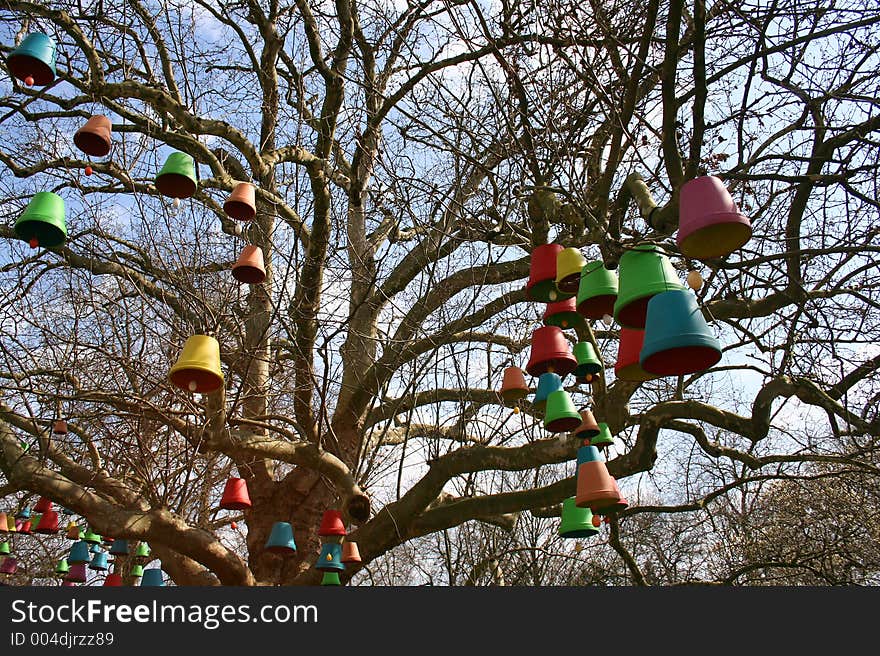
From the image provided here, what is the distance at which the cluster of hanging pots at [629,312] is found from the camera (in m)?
2.38

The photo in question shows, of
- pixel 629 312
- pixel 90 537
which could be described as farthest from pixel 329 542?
pixel 629 312

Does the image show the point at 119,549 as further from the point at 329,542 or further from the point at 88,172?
the point at 88,172

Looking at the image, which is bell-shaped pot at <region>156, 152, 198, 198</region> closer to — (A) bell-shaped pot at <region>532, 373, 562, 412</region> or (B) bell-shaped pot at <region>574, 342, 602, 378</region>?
(A) bell-shaped pot at <region>532, 373, 562, 412</region>

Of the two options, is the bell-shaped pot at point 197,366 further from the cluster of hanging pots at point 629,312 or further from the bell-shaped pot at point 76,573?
the bell-shaped pot at point 76,573

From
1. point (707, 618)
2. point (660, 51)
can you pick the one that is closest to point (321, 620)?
point (707, 618)

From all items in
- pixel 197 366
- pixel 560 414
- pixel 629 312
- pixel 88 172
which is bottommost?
pixel 629 312

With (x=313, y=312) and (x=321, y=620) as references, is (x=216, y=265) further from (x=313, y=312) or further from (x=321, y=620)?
(x=321, y=620)

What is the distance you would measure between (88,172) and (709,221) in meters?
3.67

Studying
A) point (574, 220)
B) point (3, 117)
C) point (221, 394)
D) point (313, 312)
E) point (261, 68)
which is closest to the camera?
point (574, 220)

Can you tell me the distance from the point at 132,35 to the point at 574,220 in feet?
13.8

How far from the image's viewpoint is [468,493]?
285 inches

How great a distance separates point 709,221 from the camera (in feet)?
7.64

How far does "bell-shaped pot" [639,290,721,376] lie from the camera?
2346 millimetres

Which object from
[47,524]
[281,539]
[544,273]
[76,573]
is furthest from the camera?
[76,573]
